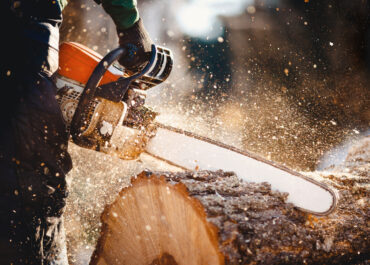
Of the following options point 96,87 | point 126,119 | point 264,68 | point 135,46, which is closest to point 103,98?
point 96,87

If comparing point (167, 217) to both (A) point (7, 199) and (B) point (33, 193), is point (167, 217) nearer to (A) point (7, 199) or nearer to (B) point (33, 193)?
(B) point (33, 193)

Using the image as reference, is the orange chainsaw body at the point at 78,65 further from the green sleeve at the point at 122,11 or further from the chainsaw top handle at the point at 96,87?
the green sleeve at the point at 122,11

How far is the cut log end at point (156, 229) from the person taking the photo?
0.89 metres

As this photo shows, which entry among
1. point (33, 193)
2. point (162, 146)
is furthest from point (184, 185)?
point (33, 193)

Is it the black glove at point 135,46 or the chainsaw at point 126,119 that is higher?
the black glove at point 135,46

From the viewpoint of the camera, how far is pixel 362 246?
139 centimetres

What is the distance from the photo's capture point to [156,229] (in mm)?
1046

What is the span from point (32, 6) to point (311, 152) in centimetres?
486

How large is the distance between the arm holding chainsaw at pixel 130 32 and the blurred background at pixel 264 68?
11.1 feet

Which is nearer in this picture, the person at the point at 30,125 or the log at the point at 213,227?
the log at the point at 213,227

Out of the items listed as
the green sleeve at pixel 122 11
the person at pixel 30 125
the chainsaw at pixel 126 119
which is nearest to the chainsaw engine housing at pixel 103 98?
the chainsaw at pixel 126 119

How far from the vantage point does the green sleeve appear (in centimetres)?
124

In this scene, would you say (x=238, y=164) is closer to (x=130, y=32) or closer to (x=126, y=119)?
(x=126, y=119)

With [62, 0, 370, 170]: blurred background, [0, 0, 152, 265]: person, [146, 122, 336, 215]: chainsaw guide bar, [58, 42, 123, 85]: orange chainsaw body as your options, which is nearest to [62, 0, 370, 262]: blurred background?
[62, 0, 370, 170]: blurred background
